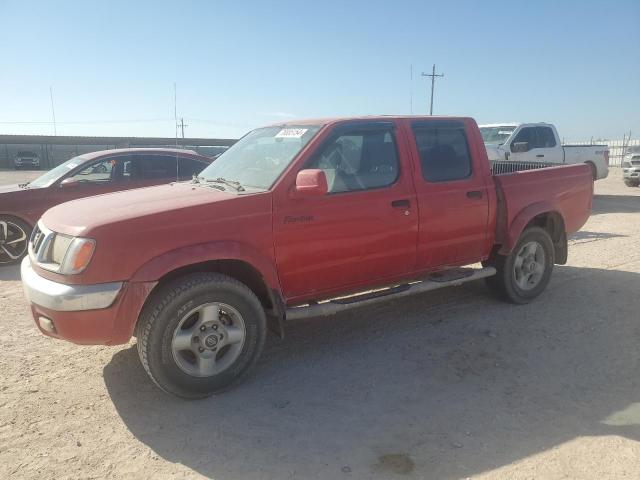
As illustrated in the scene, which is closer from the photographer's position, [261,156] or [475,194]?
[261,156]

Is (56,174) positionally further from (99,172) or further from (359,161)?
(359,161)

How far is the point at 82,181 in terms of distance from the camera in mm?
8023

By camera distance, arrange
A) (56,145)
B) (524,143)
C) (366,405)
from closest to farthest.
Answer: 1. (366,405)
2. (524,143)
3. (56,145)

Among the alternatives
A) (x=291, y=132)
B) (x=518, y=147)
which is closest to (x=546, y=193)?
(x=291, y=132)

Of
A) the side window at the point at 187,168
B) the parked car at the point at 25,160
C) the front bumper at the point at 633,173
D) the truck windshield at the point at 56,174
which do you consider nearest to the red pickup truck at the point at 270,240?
the side window at the point at 187,168

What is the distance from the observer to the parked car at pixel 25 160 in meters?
38.3

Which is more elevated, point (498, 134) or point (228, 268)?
point (498, 134)

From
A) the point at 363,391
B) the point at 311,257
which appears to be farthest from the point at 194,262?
the point at 363,391

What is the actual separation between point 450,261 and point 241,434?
259 centimetres

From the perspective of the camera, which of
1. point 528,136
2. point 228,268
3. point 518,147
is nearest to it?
point 228,268

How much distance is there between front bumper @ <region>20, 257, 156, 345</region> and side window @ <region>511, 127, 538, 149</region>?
39.5ft

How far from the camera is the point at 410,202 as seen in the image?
4.39 metres

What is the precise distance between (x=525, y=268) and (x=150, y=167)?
600 cm

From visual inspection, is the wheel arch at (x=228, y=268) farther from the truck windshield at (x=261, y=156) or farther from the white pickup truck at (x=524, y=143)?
the white pickup truck at (x=524, y=143)
